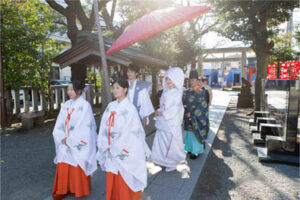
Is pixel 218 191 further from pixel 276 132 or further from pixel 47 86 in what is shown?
pixel 47 86

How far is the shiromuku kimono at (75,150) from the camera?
2.68m

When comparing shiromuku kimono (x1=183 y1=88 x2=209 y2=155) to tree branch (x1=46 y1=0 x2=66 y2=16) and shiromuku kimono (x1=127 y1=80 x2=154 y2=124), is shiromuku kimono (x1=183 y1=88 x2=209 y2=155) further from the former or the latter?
tree branch (x1=46 y1=0 x2=66 y2=16)

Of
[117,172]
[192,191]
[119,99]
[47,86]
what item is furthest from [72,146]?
[47,86]

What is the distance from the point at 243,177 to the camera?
357cm

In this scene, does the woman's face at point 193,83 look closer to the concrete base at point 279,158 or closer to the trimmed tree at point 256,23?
the concrete base at point 279,158

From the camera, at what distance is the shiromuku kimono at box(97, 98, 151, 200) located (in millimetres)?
2398

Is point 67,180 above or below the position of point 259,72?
below

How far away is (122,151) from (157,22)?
1.86 metres

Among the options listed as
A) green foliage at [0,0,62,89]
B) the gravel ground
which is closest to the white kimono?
the gravel ground

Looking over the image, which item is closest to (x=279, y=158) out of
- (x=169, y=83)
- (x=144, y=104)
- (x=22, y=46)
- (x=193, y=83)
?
(x=193, y=83)

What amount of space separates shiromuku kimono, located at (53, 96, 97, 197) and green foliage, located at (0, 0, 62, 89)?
17.1ft

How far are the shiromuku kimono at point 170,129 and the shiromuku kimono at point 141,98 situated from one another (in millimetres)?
247

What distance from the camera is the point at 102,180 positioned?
3354mm

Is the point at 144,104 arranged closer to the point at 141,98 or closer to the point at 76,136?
the point at 141,98
